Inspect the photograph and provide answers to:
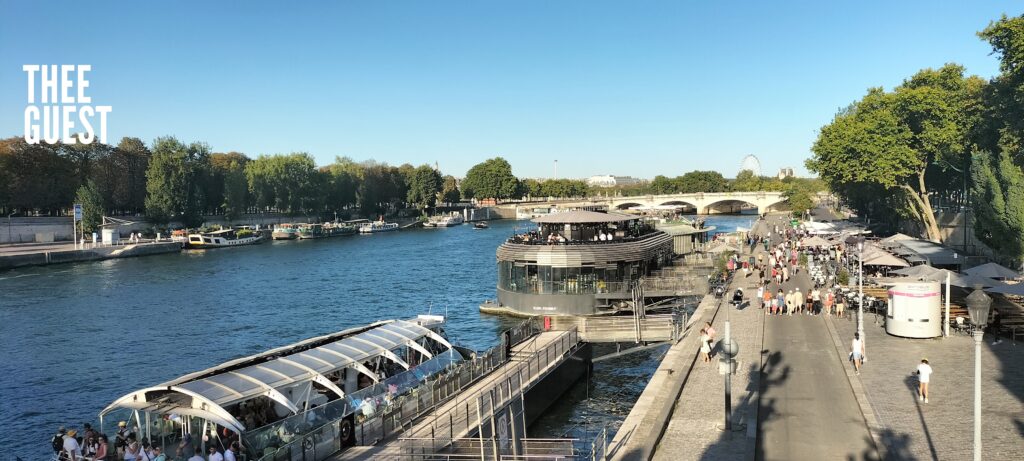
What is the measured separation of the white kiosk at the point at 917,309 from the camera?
2820 cm

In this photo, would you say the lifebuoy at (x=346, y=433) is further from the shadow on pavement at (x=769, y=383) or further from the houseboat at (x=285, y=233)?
the houseboat at (x=285, y=233)

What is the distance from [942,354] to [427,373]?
18.2 metres

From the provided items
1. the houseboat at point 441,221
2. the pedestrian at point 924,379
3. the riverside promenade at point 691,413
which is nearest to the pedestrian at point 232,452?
the riverside promenade at point 691,413

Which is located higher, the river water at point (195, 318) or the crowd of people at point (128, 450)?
the crowd of people at point (128, 450)

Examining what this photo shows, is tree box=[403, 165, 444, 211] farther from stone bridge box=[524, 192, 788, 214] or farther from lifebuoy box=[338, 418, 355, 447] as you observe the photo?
lifebuoy box=[338, 418, 355, 447]

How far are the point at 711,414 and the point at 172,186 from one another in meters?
118

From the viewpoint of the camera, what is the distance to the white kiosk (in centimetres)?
2820

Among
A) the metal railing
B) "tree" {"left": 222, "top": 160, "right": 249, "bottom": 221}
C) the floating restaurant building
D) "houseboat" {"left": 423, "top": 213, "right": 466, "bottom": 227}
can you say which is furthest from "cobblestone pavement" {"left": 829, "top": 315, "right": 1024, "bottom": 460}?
"houseboat" {"left": 423, "top": 213, "right": 466, "bottom": 227}

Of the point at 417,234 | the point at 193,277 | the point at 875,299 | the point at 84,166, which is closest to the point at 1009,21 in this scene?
the point at 875,299

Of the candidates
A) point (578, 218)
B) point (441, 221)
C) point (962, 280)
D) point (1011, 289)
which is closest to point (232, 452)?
point (1011, 289)

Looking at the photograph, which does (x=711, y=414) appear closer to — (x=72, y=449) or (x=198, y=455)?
(x=198, y=455)

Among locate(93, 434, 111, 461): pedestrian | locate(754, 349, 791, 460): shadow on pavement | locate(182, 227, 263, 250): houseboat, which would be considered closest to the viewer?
locate(754, 349, 791, 460): shadow on pavement

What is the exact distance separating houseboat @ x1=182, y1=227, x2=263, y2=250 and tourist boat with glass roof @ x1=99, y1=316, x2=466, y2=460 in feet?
322

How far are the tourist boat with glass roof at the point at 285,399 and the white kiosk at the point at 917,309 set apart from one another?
18285mm
